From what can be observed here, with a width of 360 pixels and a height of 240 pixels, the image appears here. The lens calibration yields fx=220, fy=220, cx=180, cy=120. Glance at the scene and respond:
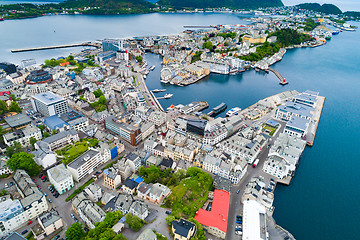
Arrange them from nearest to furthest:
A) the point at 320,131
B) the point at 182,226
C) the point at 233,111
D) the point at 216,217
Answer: the point at 182,226 < the point at 216,217 < the point at 320,131 < the point at 233,111

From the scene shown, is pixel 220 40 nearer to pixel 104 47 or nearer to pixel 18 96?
pixel 104 47

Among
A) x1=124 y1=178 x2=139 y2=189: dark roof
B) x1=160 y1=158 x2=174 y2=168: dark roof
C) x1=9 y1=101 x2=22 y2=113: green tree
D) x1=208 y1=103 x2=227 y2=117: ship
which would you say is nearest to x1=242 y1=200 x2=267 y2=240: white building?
x1=160 y1=158 x2=174 y2=168: dark roof

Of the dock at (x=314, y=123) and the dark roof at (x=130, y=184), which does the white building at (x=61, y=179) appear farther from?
the dock at (x=314, y=123)

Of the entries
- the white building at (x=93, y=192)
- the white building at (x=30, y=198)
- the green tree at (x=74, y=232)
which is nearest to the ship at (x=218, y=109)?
the white building at (x=93, y=192)

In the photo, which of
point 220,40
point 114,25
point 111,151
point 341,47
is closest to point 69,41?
point 114,25

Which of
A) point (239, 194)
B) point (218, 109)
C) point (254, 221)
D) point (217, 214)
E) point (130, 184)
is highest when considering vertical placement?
point (130, 184)

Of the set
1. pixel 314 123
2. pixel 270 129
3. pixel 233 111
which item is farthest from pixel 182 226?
pixel 314 123

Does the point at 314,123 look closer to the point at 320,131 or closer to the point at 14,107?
the point at 320,131
